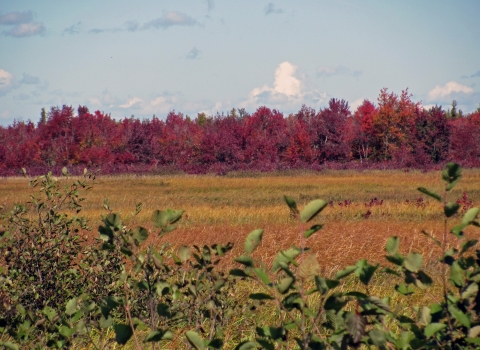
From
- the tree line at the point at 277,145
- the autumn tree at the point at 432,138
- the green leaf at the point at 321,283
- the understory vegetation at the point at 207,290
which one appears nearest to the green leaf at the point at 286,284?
the understory vegetation at the point at 207,290

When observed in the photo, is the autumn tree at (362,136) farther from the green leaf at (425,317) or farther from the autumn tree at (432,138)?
the green leaf at (425,317)

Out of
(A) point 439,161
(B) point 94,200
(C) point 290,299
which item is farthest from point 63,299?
(A) point 439,161

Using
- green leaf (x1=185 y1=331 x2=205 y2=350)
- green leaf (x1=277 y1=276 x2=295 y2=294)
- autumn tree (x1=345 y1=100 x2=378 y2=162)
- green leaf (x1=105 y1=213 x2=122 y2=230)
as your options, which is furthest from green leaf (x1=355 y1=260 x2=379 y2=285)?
autumn tree (x1=345 y1=100 x2=378 y2=162)

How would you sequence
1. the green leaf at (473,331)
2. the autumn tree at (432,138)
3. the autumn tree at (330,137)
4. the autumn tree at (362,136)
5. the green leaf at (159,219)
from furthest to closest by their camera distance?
1. the autumn tree at (362,136)
2. the autumn tree at (330,137)
3. the autumn tree at (432,138)
4. the green leaf at (159,219)
5. the green leaf at (473,331)

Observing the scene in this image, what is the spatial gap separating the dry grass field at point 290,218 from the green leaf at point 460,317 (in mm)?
1122

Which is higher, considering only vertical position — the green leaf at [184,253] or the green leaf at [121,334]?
the green leaf at [184,253]

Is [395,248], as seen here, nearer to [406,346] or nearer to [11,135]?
[406,346]

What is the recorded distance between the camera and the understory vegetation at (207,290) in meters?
2.02

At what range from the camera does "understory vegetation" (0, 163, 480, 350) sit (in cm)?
202

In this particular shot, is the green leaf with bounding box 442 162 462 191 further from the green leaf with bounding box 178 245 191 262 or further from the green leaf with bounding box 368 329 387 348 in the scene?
the green leaf with bounding box 178 245 191 262

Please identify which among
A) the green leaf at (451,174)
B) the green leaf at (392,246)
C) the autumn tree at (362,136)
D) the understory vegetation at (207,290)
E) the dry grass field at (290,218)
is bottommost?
the dry grass field at (290,218)

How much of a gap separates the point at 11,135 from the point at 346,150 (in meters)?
44.8

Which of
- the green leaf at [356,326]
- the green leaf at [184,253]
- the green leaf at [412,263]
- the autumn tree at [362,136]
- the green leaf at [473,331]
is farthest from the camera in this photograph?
the autumn tree at [362,136]

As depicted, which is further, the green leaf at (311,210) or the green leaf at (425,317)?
the green leaf at (425,317)
